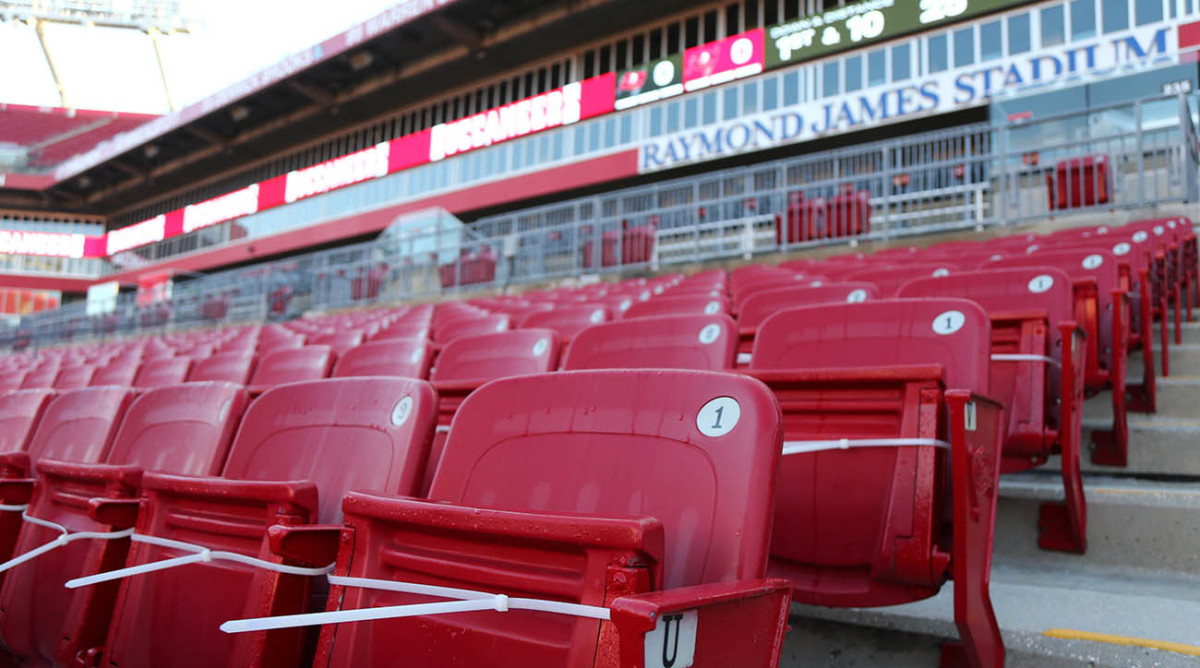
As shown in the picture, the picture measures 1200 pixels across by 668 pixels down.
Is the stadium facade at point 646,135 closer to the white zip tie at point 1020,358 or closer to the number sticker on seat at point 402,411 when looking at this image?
the white zip tie at point 1020,358

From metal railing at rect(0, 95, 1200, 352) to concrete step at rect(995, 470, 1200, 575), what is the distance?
230 inches

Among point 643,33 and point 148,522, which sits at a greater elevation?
point 643,33

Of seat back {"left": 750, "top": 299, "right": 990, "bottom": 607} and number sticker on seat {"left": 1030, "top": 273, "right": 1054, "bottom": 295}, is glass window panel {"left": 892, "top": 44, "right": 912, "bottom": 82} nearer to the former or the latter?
number sticker on seat {"left": 1030, "top": 273, "right": 1054, "bottom": 295}

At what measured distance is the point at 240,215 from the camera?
90.9ft

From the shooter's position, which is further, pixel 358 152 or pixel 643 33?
pixel 358 152

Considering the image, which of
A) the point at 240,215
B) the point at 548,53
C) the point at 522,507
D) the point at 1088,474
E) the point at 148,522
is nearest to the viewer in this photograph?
the point at 522,507

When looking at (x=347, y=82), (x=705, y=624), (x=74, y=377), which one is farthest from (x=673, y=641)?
(x=347, y=82)

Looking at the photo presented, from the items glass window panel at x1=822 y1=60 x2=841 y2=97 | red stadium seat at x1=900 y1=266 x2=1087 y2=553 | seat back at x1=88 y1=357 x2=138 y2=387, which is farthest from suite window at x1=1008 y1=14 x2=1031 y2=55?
seat back at x1=88 y1=357 x2=138 y2=387

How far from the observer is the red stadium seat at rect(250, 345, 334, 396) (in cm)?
309

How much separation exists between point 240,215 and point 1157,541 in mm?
A: 29566

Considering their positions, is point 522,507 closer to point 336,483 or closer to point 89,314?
point 336,483

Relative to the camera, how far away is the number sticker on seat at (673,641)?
0.76 metres

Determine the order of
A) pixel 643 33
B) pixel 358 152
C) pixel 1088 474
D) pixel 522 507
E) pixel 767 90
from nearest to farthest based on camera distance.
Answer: pixel 522 507, pixel 1088 474, pixel 767 90, pixel 643 33, pixel 358 152

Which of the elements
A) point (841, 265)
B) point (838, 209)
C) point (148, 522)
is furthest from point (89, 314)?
point (148, 522)
